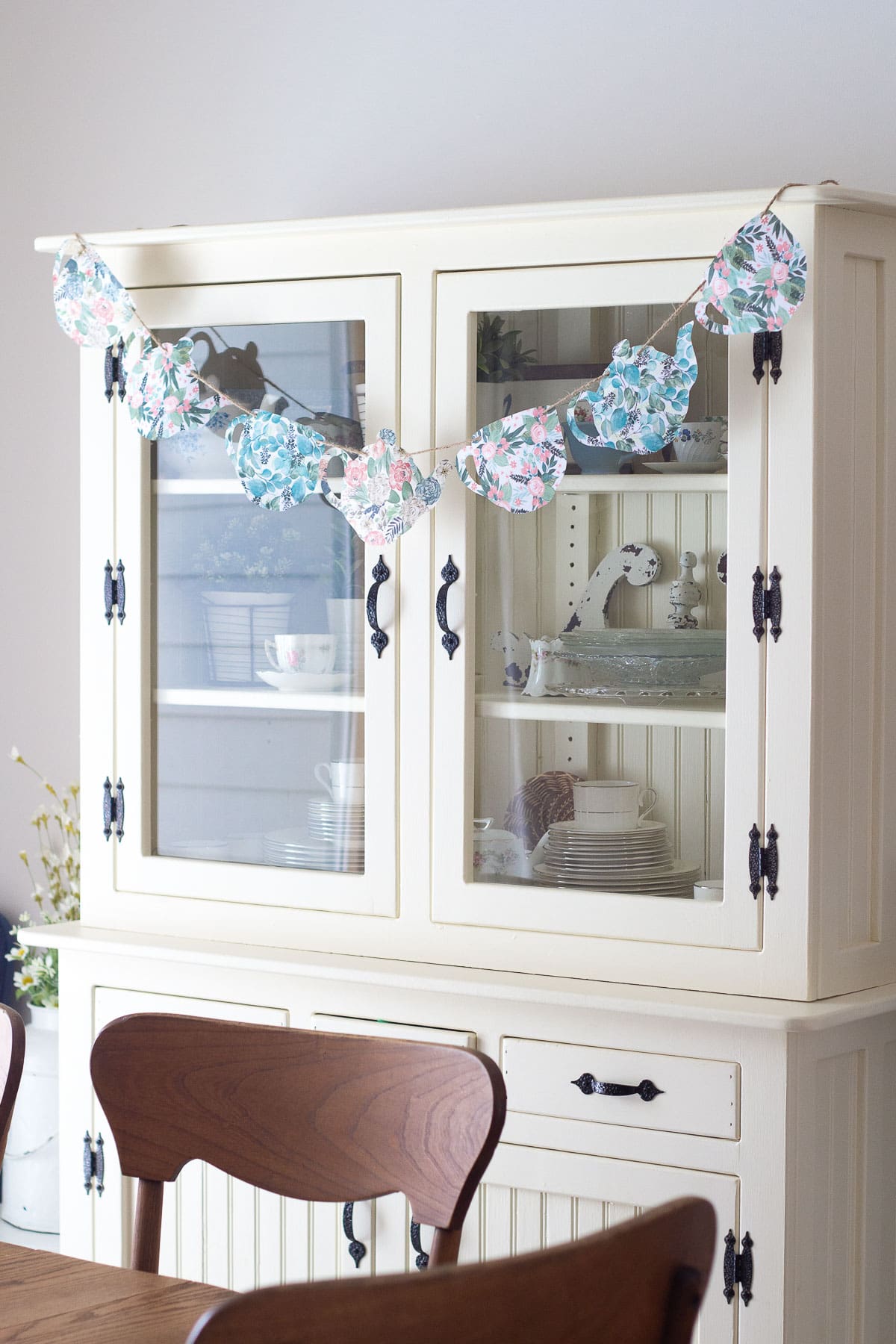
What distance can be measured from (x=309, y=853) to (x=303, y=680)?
0.25 m

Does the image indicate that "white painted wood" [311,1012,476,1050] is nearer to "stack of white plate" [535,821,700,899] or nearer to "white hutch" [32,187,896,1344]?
"white hutch" [32,187,896,1344]

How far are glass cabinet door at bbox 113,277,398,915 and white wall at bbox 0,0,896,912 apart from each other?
0.13 m

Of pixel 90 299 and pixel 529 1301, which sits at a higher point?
pixel 90 299

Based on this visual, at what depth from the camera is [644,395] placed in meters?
1.66

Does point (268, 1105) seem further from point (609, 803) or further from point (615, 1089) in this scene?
point (609, 803)

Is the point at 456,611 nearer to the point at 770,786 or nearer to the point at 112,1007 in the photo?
the point at 770,786

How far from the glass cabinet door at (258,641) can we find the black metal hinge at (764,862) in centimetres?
49

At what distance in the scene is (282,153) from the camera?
2.40m

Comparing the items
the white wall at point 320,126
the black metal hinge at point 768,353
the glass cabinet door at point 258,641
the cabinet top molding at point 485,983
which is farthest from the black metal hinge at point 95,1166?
the black metal hinge at point 768,353

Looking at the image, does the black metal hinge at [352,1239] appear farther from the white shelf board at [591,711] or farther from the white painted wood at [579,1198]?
the white shelf board at [591,711]

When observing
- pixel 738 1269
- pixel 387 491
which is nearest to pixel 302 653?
pixel 387 491

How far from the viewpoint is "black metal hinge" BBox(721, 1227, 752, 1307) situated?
1.60 metres

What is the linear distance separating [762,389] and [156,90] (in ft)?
4.85

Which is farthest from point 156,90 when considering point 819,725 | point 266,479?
point 819,725
